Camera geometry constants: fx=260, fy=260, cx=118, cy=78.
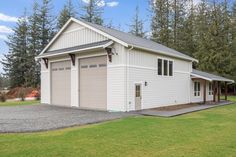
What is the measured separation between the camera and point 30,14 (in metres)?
44.3

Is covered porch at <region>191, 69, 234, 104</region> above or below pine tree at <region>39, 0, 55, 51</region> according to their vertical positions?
below

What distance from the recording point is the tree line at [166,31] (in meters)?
38.0

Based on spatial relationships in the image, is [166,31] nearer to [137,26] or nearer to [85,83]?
[137,26]

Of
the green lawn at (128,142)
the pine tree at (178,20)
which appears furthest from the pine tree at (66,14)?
the green lawn at (128,142)

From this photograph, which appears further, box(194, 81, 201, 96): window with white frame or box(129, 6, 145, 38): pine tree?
box(129, 6, 145, 38): pine tree

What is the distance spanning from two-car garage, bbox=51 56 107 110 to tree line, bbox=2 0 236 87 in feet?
75.5

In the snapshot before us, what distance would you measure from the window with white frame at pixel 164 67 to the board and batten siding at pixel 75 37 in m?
4.34

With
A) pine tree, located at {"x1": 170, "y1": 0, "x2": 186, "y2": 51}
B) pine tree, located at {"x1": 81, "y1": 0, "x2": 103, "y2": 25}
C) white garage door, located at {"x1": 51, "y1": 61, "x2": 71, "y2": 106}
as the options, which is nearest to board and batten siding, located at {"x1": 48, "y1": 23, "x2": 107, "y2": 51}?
white garage door, located at {"x1": 51, "y1": 61, "x2": 71, "y2": 106}

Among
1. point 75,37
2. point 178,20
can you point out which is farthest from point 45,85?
point 178,20

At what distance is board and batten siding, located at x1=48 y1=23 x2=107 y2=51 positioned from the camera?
55.1ft

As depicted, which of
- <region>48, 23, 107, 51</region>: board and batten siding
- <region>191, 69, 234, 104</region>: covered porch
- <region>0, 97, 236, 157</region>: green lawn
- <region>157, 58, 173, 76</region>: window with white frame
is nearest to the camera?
<region>0, 97, 236, 157</region>: green lawn

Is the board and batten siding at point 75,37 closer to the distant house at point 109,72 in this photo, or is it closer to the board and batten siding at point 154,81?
the distant house at point 109,72

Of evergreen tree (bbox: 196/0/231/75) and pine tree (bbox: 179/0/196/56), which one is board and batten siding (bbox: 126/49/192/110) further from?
pine tree (bbox: 179/0/196/56)

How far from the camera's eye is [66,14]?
44.6m
